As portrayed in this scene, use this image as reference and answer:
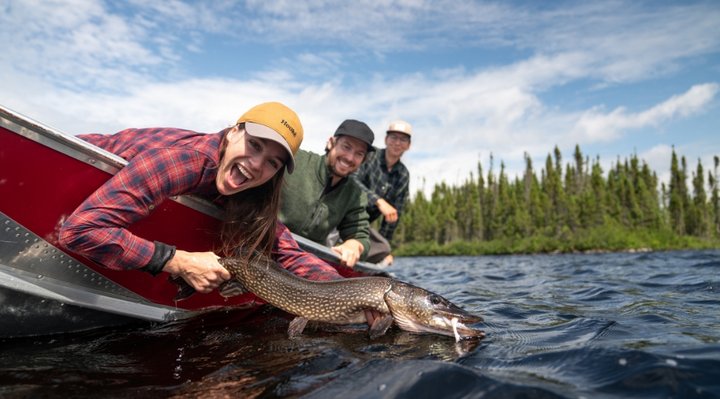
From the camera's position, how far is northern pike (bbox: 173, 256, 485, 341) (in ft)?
12.6

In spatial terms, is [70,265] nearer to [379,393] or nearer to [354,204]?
[379,393]

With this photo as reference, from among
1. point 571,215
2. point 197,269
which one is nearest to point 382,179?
point 197,269

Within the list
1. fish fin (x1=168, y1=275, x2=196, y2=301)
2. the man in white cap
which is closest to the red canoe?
fish fin (x1=168, y1=275, x2=196, y2=301)

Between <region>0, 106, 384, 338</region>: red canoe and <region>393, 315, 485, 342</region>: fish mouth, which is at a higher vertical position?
<region>0, 106, 384, 338</region>: red canoe

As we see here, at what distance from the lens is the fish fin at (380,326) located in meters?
3.78

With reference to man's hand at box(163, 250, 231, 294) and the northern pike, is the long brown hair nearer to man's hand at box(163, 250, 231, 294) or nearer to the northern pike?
the northern pike

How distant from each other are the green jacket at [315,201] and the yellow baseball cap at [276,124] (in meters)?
2.06

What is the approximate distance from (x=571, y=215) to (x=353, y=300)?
175ft

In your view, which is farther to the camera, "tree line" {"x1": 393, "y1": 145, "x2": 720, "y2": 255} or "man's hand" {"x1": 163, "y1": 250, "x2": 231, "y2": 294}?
"tree line" {"x1": 393, "y1": 145, "x2": 720, "y2": 255}

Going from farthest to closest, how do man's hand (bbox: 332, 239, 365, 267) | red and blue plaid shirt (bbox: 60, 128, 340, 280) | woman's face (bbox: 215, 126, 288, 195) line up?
1. man's hand (bbox: 332, 239, 365, 267)
2. woman's face (bbox: 215, 126, 288, 195)
3. red and blue plaid shirt (bbox: 60, 128, 340, 280)

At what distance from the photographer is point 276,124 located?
3.29 meters

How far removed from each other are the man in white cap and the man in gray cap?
1.74m

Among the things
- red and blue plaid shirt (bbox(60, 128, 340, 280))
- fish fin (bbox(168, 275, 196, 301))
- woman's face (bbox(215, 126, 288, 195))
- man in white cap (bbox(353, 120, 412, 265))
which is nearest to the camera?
red and blue plaid shirt (bbox(60, 128, 340, 280))

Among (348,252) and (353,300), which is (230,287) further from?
(348,252)
